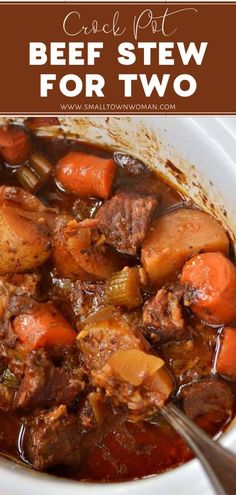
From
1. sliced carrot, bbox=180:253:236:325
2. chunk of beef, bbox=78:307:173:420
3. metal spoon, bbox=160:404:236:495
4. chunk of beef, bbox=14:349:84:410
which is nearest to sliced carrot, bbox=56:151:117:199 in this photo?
sliced carrot, bbox=180:253:236:325

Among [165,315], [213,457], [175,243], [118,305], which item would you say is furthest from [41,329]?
[213,457]

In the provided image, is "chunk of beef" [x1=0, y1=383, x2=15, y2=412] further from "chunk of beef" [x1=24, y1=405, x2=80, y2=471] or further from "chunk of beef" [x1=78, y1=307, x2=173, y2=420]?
"chunk of beef" [x1=78, y1=307, x2=173, y2=420]

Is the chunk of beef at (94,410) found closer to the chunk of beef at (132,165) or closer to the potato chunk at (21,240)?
the potato chunk at (21,240)

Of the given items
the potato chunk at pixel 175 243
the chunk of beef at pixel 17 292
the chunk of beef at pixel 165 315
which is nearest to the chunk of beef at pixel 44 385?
the chunk of beef at pixel 17 292

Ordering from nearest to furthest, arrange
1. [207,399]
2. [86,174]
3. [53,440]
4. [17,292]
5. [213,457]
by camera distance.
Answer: [213,457] < [53,440] < [207,399] < [17,292] < [86,174]

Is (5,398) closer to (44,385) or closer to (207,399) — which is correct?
(44,385)

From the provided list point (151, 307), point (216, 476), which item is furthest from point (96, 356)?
point (216, 476)
